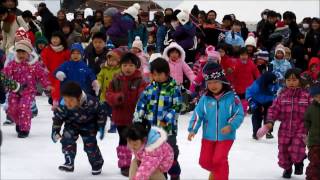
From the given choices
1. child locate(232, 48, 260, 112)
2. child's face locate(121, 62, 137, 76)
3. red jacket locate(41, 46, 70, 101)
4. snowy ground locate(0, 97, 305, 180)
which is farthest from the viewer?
child locate(232, 48, 260, 112)

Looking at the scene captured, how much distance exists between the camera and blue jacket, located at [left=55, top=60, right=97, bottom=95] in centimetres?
772

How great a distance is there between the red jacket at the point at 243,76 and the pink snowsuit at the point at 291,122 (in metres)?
3.84

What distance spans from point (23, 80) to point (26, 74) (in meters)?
0.09

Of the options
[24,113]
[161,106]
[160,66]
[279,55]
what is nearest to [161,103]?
[161,106]

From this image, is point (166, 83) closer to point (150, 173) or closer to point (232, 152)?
point (150, 173)

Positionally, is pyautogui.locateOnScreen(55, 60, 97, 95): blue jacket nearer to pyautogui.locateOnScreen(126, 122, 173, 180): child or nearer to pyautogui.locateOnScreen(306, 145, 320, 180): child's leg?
pyautogui.locateOnScreen(126, 122, 173, 180): child

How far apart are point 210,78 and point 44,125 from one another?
4.37 m

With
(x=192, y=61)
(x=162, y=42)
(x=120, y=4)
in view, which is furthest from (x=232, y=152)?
(x=120, y=4)

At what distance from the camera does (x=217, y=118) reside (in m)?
5.62

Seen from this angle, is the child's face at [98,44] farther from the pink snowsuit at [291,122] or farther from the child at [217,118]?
the child at [217,118]

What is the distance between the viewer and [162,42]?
12180 mm

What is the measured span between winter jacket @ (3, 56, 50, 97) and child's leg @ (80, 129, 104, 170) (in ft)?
6.78

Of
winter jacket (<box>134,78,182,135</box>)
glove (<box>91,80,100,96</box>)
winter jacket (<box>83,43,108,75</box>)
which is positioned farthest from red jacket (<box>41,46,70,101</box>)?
winter jacket (<box>134,78,182,135</box>)

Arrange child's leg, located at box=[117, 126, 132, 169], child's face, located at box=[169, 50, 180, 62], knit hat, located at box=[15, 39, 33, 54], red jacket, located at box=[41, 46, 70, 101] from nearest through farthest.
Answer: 1. child's leg, located at box=[117, 126, 132, 169]
2. knit hat, located at box=[15, 39, 33, 54]
3. child's face, located at box=[169, 50, 180, 62]
4. red jacket, located at box=[41, 46, 70, 101]
